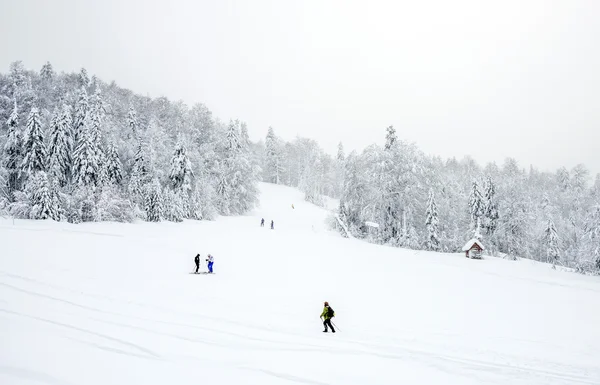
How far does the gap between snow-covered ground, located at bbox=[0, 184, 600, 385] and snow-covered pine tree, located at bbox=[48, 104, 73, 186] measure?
11.7 meters

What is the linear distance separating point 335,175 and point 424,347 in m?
108

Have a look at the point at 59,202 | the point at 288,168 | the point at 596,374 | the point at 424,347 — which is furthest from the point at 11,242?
the point at 288,168

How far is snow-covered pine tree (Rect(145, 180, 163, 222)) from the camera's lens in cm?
3928

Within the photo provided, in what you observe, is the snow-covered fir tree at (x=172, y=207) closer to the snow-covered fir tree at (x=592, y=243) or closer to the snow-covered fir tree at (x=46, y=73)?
the snow-covered fir tree at (x=46, y=73)

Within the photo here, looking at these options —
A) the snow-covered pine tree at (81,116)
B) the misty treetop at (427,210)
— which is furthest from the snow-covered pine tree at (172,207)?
the misty treetop at (427,210)

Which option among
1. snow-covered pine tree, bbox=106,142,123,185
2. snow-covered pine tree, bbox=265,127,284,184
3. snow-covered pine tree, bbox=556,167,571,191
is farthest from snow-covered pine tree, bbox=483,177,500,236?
snow-covered pine tree, bbox=556,167,571,191

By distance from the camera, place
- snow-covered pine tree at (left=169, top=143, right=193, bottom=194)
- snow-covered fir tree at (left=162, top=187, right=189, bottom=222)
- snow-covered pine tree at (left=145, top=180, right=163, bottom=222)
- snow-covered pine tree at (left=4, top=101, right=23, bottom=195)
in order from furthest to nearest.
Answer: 1. snow-covered pine tree at (left=169, top=143, right=193, bottom=194)
2. snow-covered fir tree at (left=162, top=187, right=189, bottom=222)
3. snow-covered pine tree at (left=145, top=180, right=163, bottom=222)
4. snow-covered pine tree at (left=4, top=101, right=23, bottom=195)

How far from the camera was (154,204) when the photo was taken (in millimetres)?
39500

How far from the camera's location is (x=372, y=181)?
1647 inches

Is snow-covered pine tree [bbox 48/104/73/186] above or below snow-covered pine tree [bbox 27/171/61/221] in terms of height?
above

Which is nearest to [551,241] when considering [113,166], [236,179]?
[236,179]

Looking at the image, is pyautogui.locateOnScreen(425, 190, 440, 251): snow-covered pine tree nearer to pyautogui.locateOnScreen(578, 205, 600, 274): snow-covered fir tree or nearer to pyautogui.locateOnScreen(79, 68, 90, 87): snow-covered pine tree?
pyautogui.locateOnScreen(578, 205, 600, 274): snow-covered fir tree

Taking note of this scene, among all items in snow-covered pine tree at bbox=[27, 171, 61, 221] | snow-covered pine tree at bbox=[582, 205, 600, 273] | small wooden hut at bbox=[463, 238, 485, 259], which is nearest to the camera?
snow-covered pine tree at bbox=[582, 205, 600, 273]

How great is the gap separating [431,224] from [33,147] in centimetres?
4818
